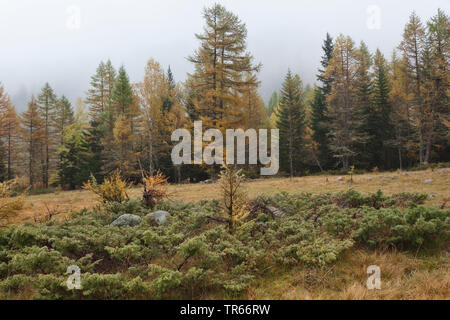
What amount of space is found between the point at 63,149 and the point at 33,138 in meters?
3.12

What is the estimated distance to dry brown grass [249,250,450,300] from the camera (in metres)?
2.63

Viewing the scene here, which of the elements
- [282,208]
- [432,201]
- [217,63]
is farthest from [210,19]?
[432,201]

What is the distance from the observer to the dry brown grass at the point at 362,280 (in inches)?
104

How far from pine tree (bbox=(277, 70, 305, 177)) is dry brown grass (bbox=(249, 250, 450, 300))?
65.5ft

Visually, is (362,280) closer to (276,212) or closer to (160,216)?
(276,212)

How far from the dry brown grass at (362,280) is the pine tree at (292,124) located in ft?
65.5

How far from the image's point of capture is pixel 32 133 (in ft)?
78.4

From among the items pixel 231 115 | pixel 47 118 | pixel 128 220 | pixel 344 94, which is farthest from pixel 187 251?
pixel 47 118

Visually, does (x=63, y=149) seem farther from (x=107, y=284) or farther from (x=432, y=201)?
(x=432, y=201)

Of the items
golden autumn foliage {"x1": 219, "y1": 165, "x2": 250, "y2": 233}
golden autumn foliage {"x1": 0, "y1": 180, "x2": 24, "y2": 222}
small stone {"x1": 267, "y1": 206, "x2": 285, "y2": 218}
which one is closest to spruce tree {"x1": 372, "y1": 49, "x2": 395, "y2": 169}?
small stone {"x1": 267, "y1": 206, "x2": 285, "y2": 218}

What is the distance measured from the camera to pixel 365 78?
2272cm

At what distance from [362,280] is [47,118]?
32122 mm

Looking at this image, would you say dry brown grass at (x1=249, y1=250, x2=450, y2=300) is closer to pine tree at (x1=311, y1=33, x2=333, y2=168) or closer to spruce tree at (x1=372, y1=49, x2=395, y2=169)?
pine tree at (x1=311, y1=33, x2=333, y2=168)

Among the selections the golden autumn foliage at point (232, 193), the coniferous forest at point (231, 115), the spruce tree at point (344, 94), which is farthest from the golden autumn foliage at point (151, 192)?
the spruce tree at point (344, 94)
